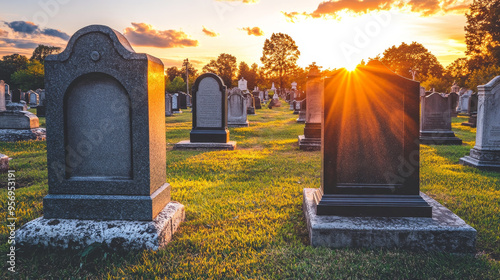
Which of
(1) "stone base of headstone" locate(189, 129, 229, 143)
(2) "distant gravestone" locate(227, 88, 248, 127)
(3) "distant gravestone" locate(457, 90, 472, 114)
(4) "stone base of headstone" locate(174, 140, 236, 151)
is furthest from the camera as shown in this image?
(3) "distant gravestone" locate(457, 90, 472, 114)

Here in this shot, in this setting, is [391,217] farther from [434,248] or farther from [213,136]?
[213,136]

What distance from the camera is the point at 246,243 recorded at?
2.95 metres

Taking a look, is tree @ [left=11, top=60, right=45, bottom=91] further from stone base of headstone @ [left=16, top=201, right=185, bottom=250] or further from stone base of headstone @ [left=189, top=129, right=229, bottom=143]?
stone base of headstone @ [left=16, top=201, right=185, bottom=250]

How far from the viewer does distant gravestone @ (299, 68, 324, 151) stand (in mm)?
9039

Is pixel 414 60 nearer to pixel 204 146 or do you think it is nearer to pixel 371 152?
pixel 204 146

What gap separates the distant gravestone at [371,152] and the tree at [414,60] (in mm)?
83784

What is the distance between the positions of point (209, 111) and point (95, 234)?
710 centimetres

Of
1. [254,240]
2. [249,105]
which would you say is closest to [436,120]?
[254,240]

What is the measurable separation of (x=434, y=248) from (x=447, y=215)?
1.64ft

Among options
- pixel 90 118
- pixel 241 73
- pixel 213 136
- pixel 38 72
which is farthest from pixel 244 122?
pixel 241 73

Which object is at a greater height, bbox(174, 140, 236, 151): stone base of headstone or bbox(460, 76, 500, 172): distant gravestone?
bbox(460, 76, 500, 172): distant gravestone

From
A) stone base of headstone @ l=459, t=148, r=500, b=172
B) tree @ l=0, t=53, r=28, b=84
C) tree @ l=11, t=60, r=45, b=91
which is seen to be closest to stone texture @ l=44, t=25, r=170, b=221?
stone base of headstone @ l=459, t=148, r=500, b=172

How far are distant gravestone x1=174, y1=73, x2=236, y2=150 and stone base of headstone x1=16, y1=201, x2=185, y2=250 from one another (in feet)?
21.8

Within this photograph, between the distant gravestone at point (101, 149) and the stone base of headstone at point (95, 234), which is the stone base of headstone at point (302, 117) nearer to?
the distant gravestone at point (101, 149)
